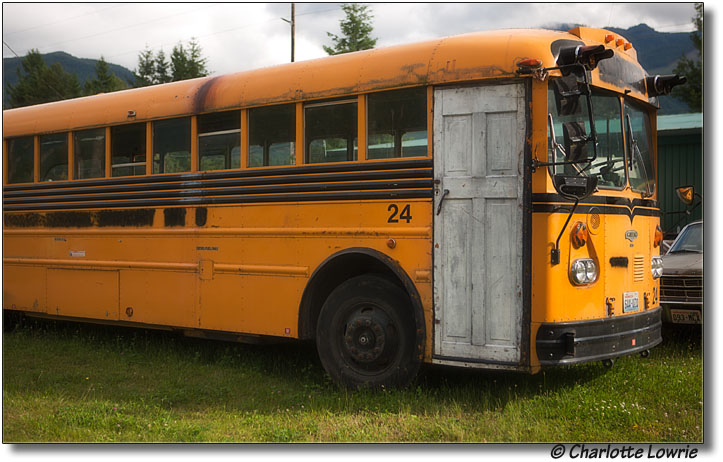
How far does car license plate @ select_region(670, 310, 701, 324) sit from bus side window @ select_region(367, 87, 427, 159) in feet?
12.2

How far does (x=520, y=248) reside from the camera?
5.22m

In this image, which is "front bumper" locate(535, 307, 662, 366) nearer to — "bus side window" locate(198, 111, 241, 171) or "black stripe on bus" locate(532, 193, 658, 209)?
"black stripe on bus" locate(532, 193, 658, 209)

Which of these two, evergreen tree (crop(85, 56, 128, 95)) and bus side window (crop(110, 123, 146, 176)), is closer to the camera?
bus side window (crop(110, 123, 146, 176))

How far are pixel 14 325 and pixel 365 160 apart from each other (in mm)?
6143

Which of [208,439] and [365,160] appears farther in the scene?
[365,160]

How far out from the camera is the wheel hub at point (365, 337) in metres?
5.86

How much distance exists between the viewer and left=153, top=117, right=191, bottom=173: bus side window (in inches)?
285

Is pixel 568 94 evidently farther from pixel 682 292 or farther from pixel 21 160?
pixel 21 160

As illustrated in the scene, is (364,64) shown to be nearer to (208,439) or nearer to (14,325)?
(208,439)

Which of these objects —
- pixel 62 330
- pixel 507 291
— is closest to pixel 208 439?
pixel 507 291

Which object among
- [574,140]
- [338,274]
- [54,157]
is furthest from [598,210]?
[54,157]

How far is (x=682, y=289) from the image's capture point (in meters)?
7.66

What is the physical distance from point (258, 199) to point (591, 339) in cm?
315

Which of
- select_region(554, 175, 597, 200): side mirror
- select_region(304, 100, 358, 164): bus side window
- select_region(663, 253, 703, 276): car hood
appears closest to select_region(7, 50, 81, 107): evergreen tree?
select_region(304, 100, 358, 164): bus side window
